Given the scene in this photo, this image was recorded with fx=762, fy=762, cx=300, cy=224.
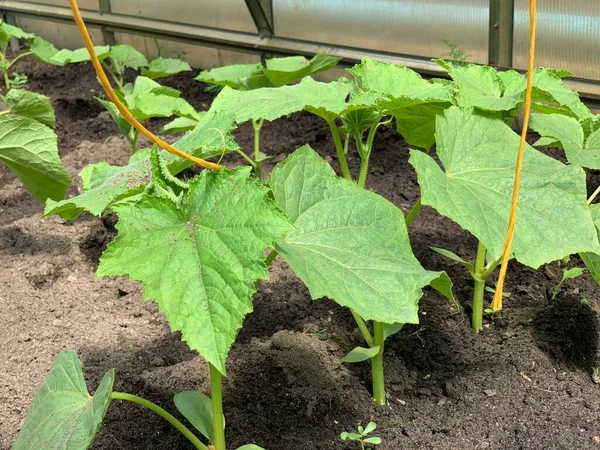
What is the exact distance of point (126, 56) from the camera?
4613 mm

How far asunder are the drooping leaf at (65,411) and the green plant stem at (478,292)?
42.2 inches

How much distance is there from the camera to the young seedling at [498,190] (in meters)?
1.62

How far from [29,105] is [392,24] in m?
1.79

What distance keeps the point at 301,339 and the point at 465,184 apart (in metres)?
0.74

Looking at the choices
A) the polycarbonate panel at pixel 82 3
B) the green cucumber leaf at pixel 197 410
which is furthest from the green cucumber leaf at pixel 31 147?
the polycarbonate panel at pixel 82 3

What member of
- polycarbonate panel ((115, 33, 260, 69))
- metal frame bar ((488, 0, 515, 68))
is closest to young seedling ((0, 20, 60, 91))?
polycarbonate panel ((115, 33, 260, 69))

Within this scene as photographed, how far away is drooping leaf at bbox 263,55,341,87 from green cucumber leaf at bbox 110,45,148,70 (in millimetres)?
1538

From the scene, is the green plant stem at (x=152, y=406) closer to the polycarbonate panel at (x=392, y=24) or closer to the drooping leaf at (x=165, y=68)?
the polycarbonate panel at (x=392, y=24)

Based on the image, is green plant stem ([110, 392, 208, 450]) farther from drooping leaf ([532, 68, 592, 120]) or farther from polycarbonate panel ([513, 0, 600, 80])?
polycarbonate panel ([513, 0, 600, 80])

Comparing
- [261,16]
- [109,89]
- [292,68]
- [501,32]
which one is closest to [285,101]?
[109,89]

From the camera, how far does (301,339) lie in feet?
7.27

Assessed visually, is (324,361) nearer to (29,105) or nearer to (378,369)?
(378,369)

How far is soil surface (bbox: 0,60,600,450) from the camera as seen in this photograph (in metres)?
1.95

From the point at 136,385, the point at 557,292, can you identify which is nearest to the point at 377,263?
Answer: the point at 136,385
